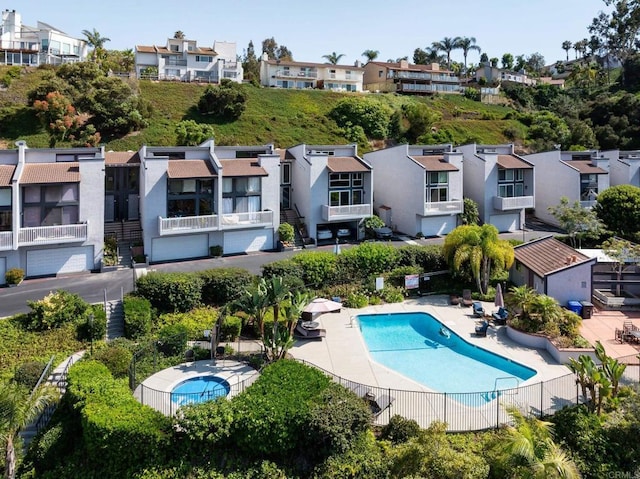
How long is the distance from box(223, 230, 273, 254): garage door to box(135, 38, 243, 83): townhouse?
163 feet

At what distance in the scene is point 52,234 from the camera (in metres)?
28.0

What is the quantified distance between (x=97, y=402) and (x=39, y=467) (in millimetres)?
2877

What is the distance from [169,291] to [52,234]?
32.0 feet

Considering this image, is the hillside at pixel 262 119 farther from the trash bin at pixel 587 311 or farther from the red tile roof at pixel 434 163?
the trash bin at pixel 587 311

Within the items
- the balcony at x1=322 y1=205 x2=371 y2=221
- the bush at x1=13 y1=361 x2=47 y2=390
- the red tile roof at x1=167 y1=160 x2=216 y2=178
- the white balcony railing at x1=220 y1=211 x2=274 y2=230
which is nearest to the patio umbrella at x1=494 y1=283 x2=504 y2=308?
the balcony at x1=322 y1=205 x2=371 y2=221

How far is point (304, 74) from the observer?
84.8 meters

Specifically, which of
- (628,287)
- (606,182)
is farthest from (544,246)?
(606,182)

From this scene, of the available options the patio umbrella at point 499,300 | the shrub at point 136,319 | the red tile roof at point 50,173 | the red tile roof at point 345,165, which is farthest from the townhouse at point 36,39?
the patio umbrella at point 499,300

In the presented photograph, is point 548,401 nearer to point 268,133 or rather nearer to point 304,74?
point 268,133

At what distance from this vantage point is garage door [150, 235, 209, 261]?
3191 cm

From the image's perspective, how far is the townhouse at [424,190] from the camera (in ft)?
128

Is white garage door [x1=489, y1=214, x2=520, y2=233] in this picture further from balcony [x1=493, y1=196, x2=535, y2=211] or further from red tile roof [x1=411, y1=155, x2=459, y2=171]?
red tile roof [x1=411, y1=155, x2=459, y2=171]

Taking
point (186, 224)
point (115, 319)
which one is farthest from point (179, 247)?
point (115, 319)

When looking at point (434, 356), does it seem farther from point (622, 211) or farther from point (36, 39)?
point (36, 39)
